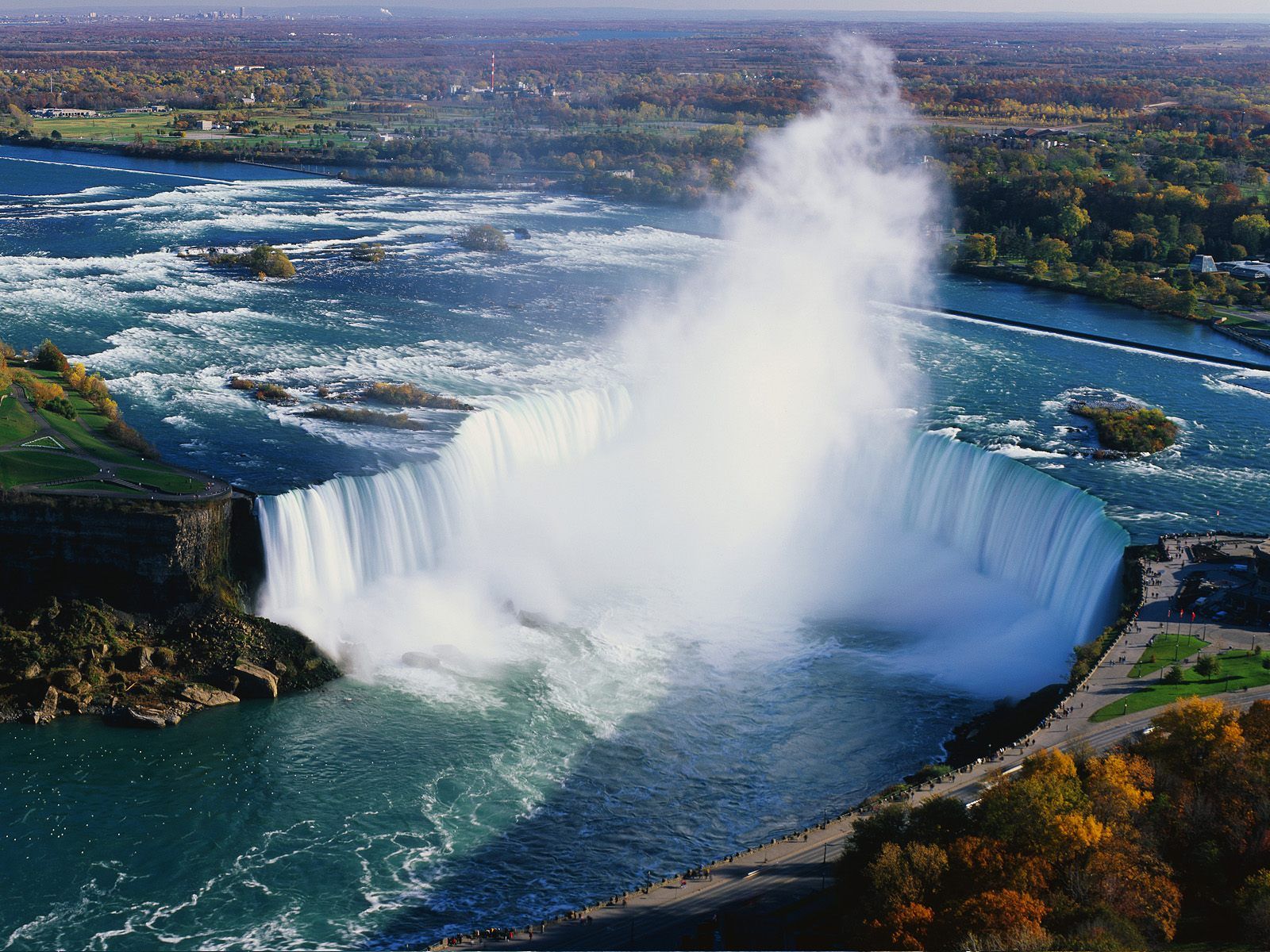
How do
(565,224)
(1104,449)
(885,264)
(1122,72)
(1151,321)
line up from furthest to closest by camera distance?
1. (1122,72)
2. (565,224)
3. (885,264)
4. (1151,321)
5. (1104,449)

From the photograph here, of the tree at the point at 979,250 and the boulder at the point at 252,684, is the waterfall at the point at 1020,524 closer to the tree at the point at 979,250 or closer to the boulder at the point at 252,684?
the boulder at the point at 252,684

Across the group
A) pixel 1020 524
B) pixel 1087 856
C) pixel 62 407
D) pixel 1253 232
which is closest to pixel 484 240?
pixel 62 407

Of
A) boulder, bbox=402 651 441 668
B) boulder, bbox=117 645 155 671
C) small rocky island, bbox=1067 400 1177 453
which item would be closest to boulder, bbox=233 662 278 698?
boulder, bbox=117 645 155 671

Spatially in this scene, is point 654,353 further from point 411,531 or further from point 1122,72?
point 1122,72

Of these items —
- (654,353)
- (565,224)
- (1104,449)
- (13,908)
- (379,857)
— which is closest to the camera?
(13,908)

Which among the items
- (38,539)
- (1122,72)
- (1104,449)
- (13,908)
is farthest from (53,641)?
(1122,72)

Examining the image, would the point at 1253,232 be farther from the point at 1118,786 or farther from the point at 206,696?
the point at 206,696

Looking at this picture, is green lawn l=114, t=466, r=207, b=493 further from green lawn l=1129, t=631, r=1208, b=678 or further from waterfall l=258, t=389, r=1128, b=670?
green lawn l=1129, t=631, r=1208, b=678

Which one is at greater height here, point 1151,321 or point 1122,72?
point 1122,72
